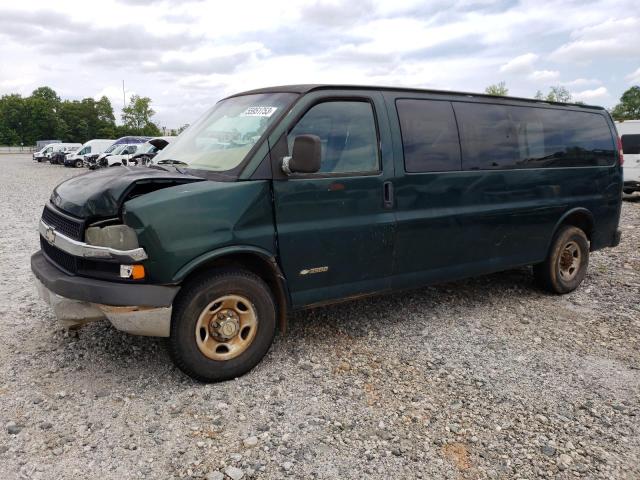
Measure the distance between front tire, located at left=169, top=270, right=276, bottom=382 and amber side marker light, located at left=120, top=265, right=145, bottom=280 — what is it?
0.30 metres

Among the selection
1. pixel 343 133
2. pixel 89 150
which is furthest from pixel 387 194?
pixel 89 150

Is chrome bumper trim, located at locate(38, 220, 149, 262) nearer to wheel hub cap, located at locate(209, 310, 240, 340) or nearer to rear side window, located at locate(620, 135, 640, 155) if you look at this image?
wheel hub cap, located at locate(209, 310, 240, 340)

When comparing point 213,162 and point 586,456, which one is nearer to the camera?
point 586,456

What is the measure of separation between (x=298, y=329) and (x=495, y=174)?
233 centimetres

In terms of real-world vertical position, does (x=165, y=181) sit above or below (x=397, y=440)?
above

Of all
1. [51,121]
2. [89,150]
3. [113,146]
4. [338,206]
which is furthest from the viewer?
[51,121]

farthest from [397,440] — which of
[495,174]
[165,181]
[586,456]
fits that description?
[495,174]

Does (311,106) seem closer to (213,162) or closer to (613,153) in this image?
(213,162)

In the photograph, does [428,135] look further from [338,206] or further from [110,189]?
[110,189]

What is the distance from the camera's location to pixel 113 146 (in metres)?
32.2

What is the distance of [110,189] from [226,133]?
1.10 metres

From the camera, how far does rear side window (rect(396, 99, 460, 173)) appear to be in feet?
14.0

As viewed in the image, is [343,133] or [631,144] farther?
[631,144]

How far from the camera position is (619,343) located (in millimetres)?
4477
